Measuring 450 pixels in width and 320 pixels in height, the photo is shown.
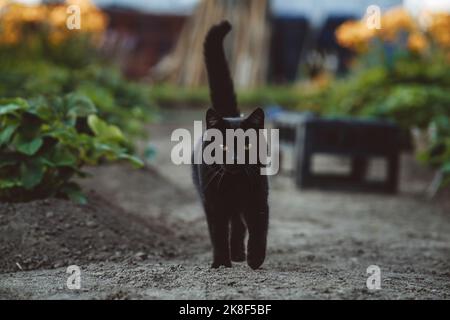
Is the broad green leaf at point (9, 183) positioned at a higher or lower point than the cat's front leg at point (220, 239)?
higher

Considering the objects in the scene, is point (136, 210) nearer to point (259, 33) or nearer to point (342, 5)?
point (259, 33)

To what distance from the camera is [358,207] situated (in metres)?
5.38

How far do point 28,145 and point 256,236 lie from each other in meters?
1.37

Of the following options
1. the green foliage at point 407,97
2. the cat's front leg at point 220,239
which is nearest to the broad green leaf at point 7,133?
the cat's front leg at point 220,239

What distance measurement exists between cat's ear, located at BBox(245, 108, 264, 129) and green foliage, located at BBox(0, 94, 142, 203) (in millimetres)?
981

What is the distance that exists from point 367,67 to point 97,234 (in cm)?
613

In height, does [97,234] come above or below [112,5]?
below

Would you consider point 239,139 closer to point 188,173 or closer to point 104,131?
point 104,131

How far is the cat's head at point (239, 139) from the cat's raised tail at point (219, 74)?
1.59ft

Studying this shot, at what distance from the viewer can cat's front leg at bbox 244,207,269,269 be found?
2.85m

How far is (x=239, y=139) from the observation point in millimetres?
2699

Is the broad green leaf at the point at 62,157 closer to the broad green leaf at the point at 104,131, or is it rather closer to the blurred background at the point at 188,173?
the blurred background at the point at 188,173

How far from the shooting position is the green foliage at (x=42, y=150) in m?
3.44

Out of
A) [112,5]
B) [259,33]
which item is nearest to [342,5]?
[259,33]
